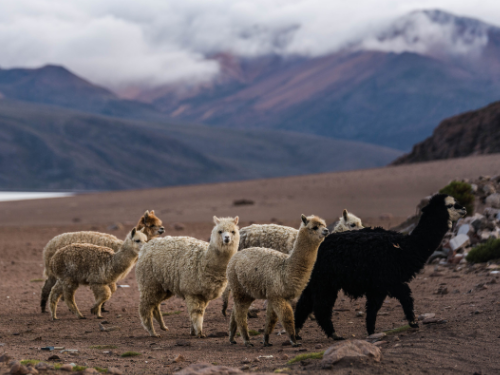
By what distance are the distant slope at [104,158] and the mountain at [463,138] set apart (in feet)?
308

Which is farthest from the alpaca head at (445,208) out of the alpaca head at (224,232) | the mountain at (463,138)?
the mountain at (463,138)

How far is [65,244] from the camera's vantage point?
44.2 feet

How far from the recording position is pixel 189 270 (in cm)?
1000

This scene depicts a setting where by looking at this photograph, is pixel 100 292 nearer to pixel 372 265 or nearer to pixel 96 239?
pixel 96 239

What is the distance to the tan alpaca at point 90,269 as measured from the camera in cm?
1195

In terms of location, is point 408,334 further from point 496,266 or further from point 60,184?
point 60,184

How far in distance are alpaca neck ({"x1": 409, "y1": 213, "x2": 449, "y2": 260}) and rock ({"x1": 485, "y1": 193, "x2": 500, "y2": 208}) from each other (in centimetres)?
980

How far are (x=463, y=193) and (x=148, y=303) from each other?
11807mm

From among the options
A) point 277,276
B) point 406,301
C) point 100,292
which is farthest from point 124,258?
point 406,301

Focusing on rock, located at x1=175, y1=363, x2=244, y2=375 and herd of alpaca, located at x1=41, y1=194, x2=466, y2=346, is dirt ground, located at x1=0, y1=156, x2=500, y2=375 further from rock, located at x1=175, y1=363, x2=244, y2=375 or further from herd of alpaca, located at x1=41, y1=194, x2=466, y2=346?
rock, located at x1=175, y1=363, x2=244, y2=375

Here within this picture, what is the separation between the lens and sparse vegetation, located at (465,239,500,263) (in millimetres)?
14570

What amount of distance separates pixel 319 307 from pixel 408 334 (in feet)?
4.56

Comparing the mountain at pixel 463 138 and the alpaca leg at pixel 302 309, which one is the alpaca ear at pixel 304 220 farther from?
the mountain at pixel 463 138

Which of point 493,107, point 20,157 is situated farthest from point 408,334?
point 20,157
